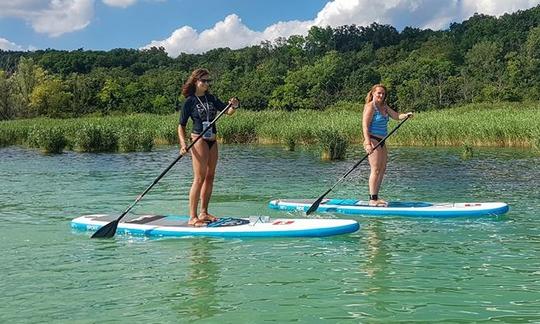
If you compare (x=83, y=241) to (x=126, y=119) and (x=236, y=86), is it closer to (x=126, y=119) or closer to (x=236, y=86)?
(x=126, y=119)

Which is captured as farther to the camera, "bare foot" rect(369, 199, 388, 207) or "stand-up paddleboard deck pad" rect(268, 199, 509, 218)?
"bare foot" rect(369, 199, 388, 207)

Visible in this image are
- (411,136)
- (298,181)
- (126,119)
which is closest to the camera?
(298,181)

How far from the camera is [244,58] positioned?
115 m

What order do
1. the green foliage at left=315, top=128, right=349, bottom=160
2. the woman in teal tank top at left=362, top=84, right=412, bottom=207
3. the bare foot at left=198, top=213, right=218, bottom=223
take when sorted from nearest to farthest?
the bare foot at left=198, top=213, right=218, bottom=223 → the woman in teal tank top at left=362, top=84, right=412, bottom=207 → the green foliage at left=315, top=128, right=349, bottom=160

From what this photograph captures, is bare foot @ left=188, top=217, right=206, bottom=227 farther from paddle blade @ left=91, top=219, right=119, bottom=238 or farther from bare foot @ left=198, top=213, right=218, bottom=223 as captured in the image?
paddle blade @ left=91, top=219, right=119, bottom=238

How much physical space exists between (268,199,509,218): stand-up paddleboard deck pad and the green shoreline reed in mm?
11129

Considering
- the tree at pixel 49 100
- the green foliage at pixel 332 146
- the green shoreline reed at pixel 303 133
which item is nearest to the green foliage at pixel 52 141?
the green shoreline reed at pixel 303 133

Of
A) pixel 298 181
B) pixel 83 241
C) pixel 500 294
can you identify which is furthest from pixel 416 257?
pixel 298 181

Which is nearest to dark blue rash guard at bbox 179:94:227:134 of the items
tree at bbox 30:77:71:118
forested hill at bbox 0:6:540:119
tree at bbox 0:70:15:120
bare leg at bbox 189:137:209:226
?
bare leg at bbox 189:137:209:226

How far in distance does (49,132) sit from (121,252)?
2111 cm

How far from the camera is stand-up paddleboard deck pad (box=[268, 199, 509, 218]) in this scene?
31.3ft

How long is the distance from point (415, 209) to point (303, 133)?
19.6 meters

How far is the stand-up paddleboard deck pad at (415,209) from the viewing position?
9.53m

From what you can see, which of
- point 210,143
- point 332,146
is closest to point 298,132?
point 332,146
